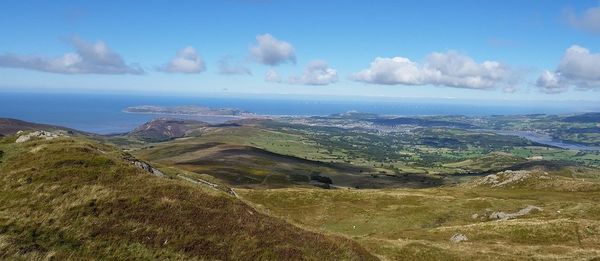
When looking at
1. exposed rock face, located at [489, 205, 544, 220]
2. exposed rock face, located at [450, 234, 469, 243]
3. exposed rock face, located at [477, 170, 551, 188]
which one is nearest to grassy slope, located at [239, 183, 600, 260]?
exposed rock face, located at [450, 234, 469, 243]

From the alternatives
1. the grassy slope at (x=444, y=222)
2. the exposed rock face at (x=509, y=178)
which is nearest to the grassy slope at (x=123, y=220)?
the grassy slope at (x=444, y=222)

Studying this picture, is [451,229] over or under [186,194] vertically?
under

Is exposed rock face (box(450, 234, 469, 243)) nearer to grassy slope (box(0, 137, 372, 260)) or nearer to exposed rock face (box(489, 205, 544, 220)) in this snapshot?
exposed rock face (box(489, 205, 544, 220))

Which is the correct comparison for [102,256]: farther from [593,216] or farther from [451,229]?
[593,216]

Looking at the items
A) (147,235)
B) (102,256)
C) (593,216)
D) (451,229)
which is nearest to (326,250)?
(147,235)

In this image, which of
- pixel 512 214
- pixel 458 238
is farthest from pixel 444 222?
pixel 458 238

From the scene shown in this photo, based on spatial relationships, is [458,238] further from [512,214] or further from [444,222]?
[512,214]
